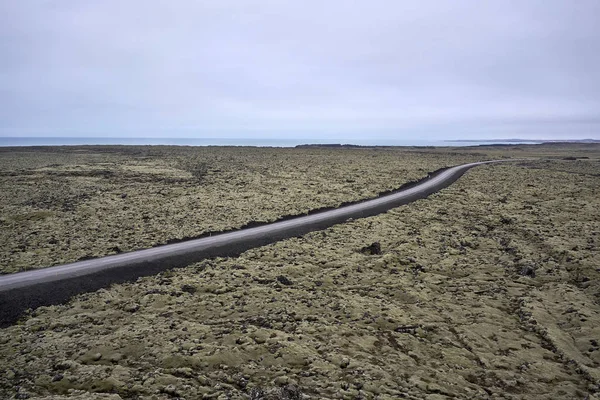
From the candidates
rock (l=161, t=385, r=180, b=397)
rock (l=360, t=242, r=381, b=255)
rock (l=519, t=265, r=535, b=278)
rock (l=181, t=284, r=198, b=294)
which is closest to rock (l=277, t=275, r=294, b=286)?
rock (l=181, t=284, r=198, b=294)

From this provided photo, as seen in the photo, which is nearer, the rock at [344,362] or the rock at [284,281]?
the rock at [344,362]

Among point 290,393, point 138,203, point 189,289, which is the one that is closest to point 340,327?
Answer: point 290,393

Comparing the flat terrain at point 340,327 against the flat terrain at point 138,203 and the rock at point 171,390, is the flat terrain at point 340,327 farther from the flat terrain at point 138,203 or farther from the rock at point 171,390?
the flat terrain at point 138,203

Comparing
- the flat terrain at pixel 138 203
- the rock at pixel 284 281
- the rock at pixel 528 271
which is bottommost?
the rock at pixel 284 281

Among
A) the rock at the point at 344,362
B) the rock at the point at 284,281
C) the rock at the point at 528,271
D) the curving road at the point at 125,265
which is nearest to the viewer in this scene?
the rock at the point at 344,362

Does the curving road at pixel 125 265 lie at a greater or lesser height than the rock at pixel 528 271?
lesser

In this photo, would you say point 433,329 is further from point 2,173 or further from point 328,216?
point 2,173

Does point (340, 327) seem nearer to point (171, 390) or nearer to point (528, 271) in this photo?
point (171, 390)

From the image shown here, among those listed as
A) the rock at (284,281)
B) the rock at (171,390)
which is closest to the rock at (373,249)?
the rock at (284,281)
